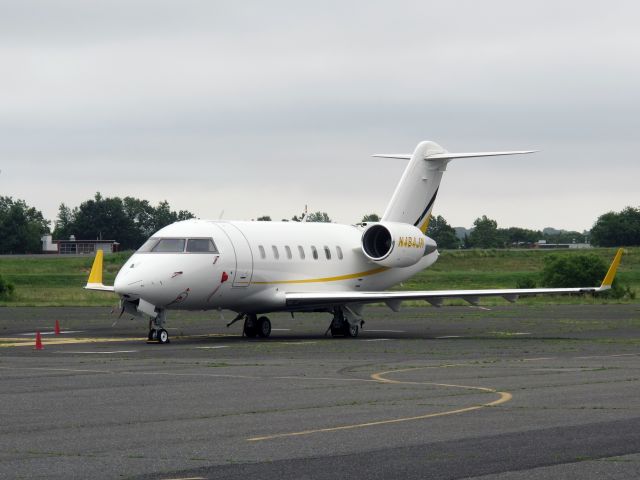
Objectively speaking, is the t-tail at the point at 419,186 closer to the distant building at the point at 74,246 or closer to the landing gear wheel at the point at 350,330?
the landing gear wheel at the point at 350,330

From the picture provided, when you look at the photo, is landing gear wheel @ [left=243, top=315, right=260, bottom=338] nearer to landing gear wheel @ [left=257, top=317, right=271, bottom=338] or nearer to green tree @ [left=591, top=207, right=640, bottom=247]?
landing gear wheel @ [left=257, top=317, right=271, bottom=338]

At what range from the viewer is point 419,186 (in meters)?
41.1

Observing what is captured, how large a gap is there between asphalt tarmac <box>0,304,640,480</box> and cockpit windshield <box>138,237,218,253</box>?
2.55 meters

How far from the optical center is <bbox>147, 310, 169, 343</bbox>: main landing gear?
3131 centimetres

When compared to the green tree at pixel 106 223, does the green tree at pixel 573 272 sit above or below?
below

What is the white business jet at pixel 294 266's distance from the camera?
3189cm

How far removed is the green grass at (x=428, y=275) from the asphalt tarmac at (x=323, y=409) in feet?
108

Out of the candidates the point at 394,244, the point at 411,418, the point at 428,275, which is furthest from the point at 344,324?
the point at 428,275

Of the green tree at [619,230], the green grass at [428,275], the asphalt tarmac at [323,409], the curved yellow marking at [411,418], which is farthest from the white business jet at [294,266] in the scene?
the green tree at [619,230]

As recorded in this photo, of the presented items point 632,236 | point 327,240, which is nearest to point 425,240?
point 327,240

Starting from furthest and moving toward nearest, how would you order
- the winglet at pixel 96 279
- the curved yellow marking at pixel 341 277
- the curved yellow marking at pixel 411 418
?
the winglet at pixel 96 279
the curved yellow marking at pixel 341 277
the curved yellow marking at pixel 411 418

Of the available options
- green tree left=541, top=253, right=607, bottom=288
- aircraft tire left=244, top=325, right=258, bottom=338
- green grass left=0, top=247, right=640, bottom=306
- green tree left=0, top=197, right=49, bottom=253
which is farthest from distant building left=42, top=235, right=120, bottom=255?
aircraft tire left=244, top=325, right=258, bottom=338

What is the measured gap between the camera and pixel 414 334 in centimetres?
3603

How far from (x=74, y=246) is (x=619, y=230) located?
7772 cm
